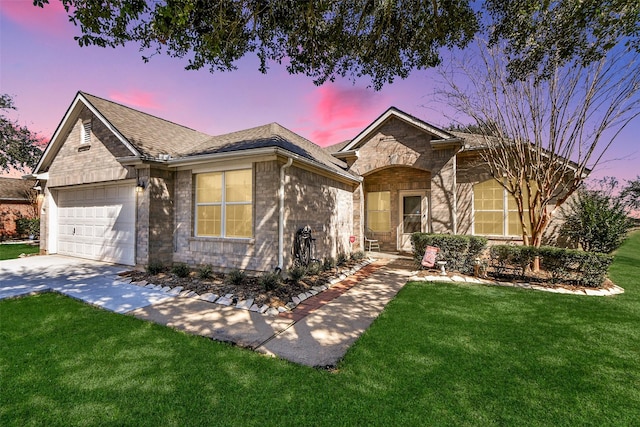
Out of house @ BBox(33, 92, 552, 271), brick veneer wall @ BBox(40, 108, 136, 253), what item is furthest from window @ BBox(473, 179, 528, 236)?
brick veneer wall @ BBox(40, 108, 136, 253)

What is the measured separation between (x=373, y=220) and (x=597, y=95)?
9035mm

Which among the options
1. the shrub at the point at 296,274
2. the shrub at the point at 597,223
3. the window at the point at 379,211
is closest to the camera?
the shrub at the point at 296,274

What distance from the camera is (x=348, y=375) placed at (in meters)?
3.37

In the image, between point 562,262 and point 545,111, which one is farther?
point 545,111

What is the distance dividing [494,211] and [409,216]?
3516 mm

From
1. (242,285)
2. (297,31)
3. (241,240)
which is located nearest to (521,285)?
(242,285)

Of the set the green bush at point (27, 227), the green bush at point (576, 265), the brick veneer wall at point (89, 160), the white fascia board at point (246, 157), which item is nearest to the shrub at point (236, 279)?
the white fascia board at point (246, 157)

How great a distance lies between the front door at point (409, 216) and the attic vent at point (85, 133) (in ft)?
44.4

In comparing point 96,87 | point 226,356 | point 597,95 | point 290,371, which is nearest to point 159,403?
point 226,356

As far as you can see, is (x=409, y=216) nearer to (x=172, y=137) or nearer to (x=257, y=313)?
(x=257, y=313)

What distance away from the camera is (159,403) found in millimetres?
2824

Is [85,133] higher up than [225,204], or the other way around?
[85,133]

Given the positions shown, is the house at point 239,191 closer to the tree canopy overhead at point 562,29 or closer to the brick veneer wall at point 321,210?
the brick veneer wall at point 321,210

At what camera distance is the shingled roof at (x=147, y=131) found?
935cm
